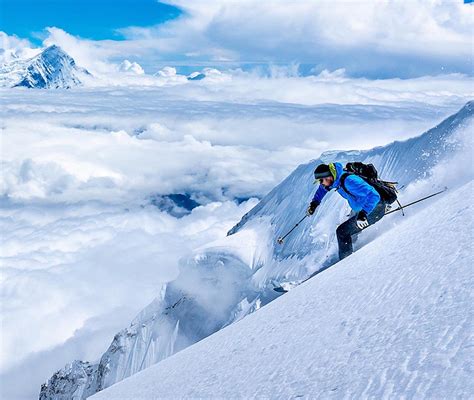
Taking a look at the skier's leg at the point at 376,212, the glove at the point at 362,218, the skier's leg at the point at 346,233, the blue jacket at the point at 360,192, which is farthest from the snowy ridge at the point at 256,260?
the blue jacket at the point at 360,192

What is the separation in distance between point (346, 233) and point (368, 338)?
619cm

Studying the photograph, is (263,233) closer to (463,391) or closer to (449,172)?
(449,172)

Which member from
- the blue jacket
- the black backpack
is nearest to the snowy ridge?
the black backpack

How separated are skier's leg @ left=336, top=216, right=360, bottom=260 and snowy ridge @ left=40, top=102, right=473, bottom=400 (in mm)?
9918

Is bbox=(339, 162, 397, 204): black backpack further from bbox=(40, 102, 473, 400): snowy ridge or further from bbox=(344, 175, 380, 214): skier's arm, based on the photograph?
bbox=(40, 102, 473, 400): snowy ridge

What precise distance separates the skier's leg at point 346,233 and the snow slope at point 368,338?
229cm

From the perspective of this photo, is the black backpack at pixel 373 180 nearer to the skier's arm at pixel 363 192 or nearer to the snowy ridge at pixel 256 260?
the skier's arm at pixel 363 192

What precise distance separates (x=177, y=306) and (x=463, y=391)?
46.9 metres

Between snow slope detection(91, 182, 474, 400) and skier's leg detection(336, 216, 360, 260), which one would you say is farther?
skier's leg detection(336, 216, 360, 260)

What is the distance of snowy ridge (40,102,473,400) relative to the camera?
24.4 meters

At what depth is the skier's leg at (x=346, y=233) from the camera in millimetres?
9945

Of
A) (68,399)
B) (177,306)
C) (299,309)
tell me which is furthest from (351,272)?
(68,399)

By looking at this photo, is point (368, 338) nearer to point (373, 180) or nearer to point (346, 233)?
point (373, 180)

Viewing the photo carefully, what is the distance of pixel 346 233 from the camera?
33.1 feet
